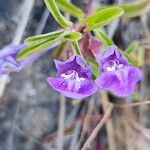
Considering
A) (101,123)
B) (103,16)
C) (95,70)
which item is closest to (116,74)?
(95,70)

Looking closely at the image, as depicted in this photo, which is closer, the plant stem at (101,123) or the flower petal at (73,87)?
the flower petal at (73,87)

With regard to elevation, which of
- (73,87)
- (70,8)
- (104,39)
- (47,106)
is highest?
(70,8)

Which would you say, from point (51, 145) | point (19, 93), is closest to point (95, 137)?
point (51, 145)

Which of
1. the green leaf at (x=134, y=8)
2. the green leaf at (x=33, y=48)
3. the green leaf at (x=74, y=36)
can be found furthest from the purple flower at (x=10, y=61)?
the green leaf at (x=134, y=8)

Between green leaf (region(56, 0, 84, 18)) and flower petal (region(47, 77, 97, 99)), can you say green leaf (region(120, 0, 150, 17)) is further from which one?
flower petal (region(47, 77, 97, 99))

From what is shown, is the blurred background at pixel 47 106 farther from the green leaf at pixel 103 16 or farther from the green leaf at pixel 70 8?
the green leaf at pixel 103 16

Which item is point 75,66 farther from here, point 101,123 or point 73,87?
point 101,123

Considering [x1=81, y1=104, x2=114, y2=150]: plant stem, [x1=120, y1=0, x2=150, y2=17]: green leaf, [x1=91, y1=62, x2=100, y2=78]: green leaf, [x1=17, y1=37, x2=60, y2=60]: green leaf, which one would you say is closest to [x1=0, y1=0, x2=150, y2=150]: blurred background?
[x1=81, y1=104, x2=114, y2=150]: plant stem

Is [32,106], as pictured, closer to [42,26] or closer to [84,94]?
[42,26]

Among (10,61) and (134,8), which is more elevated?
(134,8)
